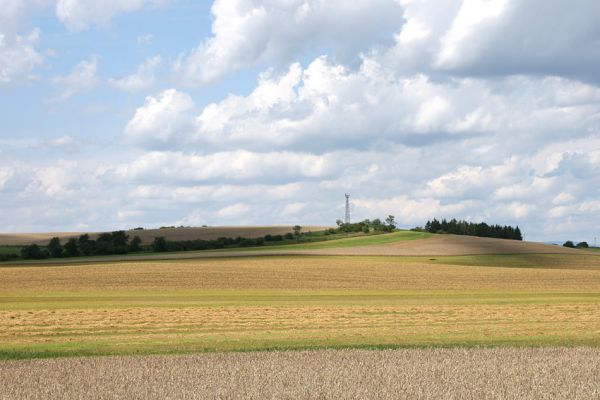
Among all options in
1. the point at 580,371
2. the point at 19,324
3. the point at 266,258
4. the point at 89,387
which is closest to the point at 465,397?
the point at 580,371

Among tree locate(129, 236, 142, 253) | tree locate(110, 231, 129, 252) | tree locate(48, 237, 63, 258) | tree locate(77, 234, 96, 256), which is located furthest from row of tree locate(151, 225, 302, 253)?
tree locate(48, 237, 63, 258)

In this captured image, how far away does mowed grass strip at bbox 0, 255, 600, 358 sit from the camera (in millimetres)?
28625

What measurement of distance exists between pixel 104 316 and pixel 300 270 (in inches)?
1475

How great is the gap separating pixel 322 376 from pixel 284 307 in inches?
900

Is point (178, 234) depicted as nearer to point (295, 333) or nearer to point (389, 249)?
point (389, 249)

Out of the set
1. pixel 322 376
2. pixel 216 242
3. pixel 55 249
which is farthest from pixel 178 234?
pixel 322 376

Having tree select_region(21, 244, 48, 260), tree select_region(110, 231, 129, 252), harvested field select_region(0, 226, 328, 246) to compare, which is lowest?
tree select_region(21, 244, 48, 260)

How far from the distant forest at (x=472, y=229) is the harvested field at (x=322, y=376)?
138 meters

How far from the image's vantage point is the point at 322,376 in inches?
770

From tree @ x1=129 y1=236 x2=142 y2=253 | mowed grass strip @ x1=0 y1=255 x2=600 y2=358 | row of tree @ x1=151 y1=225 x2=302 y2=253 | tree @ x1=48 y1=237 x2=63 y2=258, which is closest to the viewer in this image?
mowed grass strip @ x1=0 y1=255 x2=600 y2=358

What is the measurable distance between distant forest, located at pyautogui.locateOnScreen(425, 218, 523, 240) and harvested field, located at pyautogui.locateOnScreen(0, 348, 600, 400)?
138m

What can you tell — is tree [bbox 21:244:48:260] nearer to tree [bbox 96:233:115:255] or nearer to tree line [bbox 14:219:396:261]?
tree line [bbox 14:219:396:261]

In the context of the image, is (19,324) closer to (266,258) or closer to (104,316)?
(104,316)

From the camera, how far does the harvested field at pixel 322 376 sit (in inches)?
682
